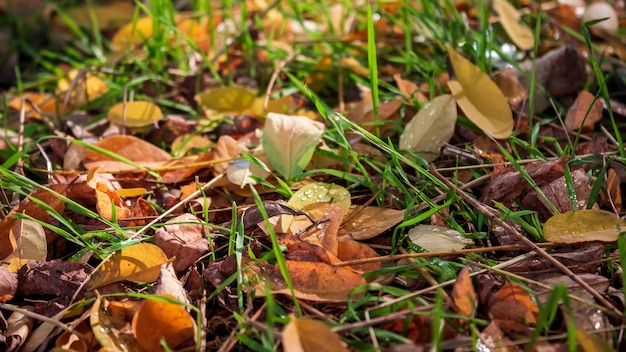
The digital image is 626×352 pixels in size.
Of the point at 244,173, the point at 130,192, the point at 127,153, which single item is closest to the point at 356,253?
the point at 244,173

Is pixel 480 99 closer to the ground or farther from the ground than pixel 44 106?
farther from the ground

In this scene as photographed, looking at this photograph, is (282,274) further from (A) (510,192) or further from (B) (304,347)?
(A) (510,192)

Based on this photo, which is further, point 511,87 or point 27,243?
→ point 511,87

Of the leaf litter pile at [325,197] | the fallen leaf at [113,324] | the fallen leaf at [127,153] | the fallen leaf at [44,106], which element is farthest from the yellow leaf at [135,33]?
the fallen leaf at [113,324]

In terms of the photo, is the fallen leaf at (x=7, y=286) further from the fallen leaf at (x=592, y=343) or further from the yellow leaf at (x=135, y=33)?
the yellow leaf at (x=135, y=33)

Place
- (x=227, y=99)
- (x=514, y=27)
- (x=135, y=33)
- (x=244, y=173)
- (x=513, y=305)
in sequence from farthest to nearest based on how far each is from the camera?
(x=135, y=33) → (x=514, y=27) → (x=227, y=99) → (x=244, y=173) → (x=513, y=305)

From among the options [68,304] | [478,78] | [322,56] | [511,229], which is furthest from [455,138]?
[68,304]

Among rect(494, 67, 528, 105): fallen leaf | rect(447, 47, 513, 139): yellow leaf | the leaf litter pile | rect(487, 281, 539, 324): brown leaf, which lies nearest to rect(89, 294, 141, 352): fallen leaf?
the leaf litter pile

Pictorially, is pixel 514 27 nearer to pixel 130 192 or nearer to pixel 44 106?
pixel 130 192

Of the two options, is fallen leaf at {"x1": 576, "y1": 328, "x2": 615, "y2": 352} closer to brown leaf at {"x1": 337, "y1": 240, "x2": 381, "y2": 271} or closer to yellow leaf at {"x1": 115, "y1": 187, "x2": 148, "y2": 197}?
brown leaf at {"x1": 337, "y1": 240, "x2": 381, "y2": 271}
